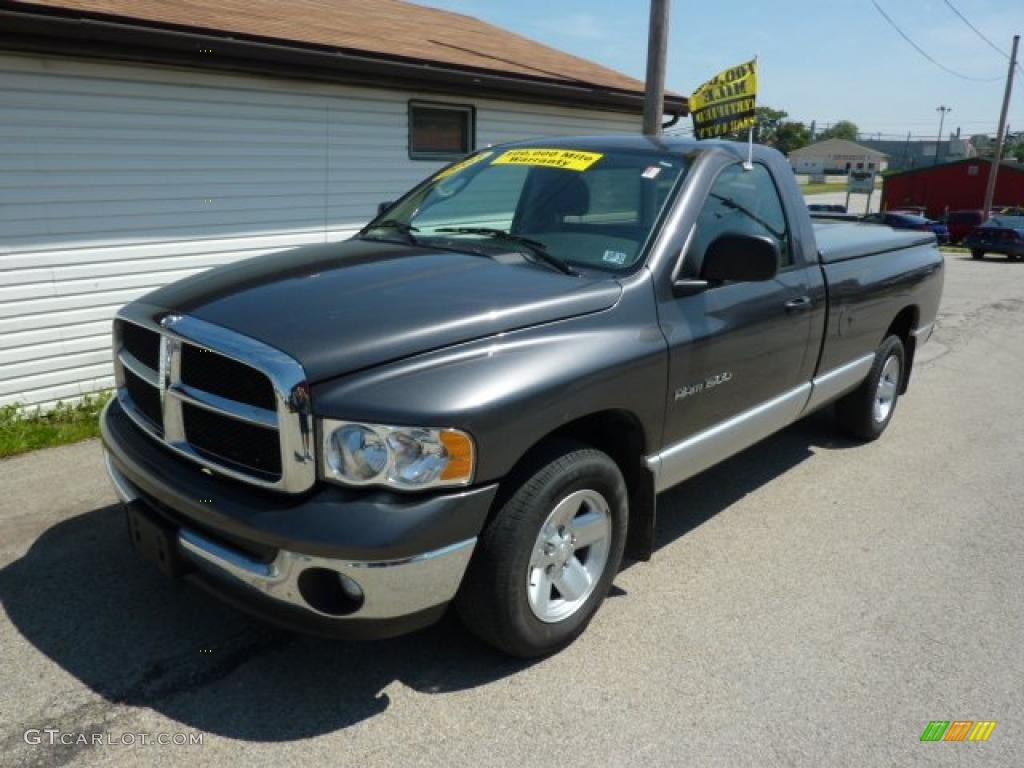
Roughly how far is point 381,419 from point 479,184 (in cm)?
204

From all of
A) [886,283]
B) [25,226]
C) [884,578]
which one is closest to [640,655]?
[884,578]

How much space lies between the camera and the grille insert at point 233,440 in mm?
2518

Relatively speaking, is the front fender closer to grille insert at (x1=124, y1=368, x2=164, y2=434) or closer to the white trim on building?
grille insert at (x1=124, y1=368, x2=164, y2=434)

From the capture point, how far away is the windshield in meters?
3.46

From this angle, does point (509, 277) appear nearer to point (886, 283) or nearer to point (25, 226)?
point (886, 283)

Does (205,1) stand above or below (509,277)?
above

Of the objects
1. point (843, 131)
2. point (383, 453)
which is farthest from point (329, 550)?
point (843, 131)

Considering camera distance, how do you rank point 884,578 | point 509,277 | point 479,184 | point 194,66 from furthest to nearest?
point 194,66, point 479,184, point 884,578, point 509,277

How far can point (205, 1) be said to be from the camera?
735 centimetres

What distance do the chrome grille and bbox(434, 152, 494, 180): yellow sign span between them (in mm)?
1845

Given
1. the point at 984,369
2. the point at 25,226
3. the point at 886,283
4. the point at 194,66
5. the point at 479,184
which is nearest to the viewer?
the point at 479,184

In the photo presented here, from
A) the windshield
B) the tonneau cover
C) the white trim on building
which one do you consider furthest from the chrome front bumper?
the white trim on building

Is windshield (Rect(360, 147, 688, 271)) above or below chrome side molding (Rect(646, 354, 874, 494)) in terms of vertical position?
above

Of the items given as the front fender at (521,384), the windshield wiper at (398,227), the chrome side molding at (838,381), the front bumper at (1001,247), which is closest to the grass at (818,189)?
the front bumper at (1001,247)
